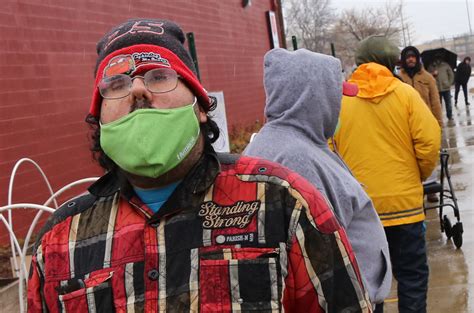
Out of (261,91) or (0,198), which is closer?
(0,198)

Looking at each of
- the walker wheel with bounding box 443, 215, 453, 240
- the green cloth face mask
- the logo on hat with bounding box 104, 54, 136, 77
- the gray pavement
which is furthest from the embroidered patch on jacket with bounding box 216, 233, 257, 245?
the walker wheel with bounding box 443, 215, 453, 240

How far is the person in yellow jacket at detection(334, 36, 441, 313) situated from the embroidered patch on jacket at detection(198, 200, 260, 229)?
8.79 ft

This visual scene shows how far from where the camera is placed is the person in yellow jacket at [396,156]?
416 centimetres

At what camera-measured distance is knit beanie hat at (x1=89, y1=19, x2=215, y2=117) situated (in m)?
1.75

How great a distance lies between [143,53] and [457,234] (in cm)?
518

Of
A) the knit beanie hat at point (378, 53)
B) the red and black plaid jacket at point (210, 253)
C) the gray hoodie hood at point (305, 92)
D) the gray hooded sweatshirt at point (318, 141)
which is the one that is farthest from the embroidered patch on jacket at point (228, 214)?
the knit beanie hat at point (378, 53)

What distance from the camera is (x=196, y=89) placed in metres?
1.83

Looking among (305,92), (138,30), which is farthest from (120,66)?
(305,92)

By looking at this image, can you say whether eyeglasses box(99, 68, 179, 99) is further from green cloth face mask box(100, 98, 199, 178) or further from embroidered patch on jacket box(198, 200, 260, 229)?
embroidered patch on jacket box(198, 200, 260, 229)

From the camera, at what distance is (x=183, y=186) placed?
172 centimetres

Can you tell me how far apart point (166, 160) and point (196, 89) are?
290 mm

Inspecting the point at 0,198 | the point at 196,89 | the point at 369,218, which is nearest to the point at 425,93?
the point at 0,198

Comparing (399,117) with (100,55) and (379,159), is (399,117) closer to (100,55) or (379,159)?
(379,159)

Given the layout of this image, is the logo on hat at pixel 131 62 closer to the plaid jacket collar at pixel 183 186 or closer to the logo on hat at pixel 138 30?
the logo on hat at pixel 138 30
